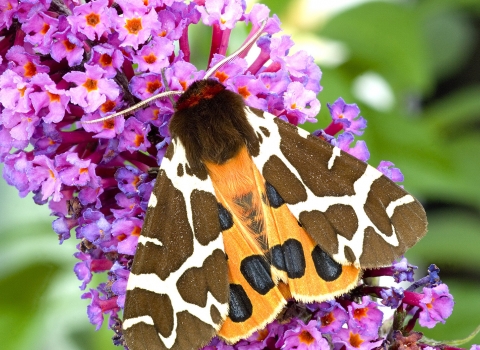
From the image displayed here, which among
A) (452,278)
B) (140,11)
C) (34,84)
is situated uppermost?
(140,11)

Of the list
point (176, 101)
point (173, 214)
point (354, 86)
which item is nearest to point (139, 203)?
point (173, 214)

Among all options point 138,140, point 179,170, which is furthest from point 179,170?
point 138,140

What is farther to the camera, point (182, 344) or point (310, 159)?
point (310, 159)

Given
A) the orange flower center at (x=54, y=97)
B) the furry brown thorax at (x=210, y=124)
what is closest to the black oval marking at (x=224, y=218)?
the furry brown thorax at (x=210, y=124)

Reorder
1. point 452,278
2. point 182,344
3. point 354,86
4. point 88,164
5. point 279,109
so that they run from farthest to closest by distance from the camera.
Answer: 1. point 452,278
2. point 354,86
3. point 279,109
4. point 88,164
5. point 182,344

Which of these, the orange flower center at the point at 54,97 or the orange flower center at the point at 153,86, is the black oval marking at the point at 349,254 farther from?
the orange flower center at the point at 54,97

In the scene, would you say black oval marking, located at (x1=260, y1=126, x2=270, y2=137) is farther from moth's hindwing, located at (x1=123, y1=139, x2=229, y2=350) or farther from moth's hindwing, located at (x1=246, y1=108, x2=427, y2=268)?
moth's hindwing, located at (x1=123, y1=139, x2=229, y2=350)

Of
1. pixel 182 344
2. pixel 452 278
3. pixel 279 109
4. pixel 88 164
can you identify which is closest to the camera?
pixel 182 344

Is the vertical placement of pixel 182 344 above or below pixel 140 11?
below

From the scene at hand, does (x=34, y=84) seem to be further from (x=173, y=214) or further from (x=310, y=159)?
(x=310, y=159)

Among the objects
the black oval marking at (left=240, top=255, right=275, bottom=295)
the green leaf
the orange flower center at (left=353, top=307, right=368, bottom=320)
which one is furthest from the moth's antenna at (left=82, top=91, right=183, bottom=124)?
the green leaf
